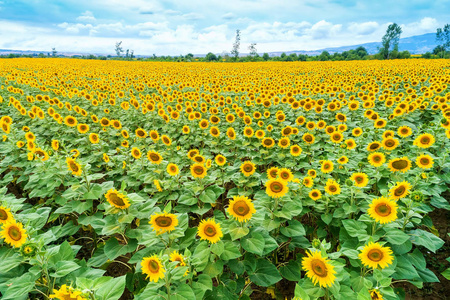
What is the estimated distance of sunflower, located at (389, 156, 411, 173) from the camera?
3.26 metres

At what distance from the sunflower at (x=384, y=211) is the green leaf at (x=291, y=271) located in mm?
1029

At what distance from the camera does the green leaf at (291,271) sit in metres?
2.71

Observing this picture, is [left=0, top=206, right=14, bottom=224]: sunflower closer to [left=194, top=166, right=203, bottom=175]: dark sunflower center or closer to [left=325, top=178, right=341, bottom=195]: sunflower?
[left=194, top=166, right=203, bottom=175]: dark sunflower center

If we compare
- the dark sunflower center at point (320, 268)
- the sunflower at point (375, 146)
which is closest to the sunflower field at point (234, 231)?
the dark sunflower center at point (320, 268)

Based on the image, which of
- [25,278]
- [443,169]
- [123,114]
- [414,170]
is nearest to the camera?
[25,278]

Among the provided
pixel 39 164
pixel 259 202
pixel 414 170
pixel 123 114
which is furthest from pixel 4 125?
pixel 414 170

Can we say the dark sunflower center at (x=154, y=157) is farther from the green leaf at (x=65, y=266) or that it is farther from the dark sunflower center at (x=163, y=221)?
the green leaf at (x=65, y=266)

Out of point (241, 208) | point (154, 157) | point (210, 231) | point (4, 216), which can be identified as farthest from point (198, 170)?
point (4, 216)

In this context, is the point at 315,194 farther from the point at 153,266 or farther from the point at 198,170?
the point at 153,266

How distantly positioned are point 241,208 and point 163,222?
0.75 m

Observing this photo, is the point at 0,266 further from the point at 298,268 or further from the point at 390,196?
the point at 390,196

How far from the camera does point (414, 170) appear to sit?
3.70 m

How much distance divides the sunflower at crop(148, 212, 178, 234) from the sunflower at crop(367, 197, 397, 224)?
2.01m

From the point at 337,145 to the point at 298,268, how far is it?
2923 millimetres
